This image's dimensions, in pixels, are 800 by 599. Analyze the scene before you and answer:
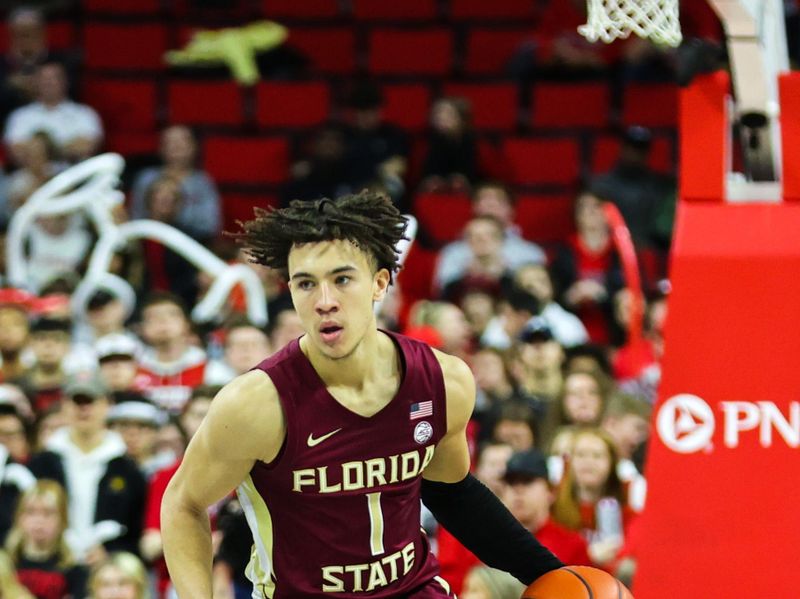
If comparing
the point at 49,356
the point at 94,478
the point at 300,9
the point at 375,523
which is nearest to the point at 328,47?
the point at 300,9

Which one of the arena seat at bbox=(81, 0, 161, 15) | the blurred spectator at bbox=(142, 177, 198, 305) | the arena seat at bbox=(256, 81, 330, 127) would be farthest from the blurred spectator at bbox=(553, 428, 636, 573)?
the arena seat at bbox=(81, 0, 161, 15)

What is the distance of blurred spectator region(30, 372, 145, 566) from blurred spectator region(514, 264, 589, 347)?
8.85 ft

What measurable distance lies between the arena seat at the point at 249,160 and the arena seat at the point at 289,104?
0.33 meters

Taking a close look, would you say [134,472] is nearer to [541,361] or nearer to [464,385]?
[541,361]

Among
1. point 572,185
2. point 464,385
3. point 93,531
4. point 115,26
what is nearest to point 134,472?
point 93,531

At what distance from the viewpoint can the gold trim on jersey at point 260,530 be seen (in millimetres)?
4145

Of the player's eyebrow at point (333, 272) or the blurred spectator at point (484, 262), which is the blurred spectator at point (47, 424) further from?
the player's eyebrow at point (333, 272)

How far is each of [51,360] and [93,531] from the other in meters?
1.58

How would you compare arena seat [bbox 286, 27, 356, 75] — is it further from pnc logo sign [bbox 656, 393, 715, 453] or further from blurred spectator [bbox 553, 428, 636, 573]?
pnc logo sign [bbox 656, 393, 715, 453]

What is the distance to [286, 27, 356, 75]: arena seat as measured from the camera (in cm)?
1174

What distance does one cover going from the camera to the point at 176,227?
32.8 feet

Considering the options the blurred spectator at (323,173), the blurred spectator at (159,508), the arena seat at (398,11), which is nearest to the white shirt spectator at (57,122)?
the blurred spectator at (323,173)

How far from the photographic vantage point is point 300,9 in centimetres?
1191

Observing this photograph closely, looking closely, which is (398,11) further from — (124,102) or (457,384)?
(457,384)
